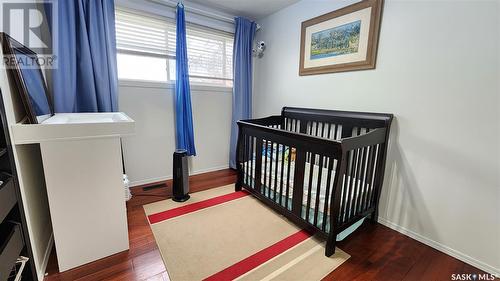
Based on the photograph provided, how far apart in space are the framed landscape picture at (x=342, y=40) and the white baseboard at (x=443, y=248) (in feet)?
4.64

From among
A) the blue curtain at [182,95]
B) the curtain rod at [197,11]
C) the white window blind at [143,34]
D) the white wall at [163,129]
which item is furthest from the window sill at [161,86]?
the curtain rod at [197,11]

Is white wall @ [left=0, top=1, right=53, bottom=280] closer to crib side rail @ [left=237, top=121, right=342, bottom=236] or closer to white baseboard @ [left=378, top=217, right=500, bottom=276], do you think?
crib side rail @ [left=237, top=121, right=342, bottom=236]

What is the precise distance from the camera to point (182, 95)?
8.61 ft

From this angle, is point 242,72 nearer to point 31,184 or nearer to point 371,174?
point 371,174

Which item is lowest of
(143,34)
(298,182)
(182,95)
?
(298,182)

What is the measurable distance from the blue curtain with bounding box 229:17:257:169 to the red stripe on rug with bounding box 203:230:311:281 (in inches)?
69.0

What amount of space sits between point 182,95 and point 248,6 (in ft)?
4.54

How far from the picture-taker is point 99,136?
133 cm

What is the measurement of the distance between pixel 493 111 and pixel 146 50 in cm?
305

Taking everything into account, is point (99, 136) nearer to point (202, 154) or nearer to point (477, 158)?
point (202, 154)

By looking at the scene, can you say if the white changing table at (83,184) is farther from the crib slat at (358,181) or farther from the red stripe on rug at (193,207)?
the crib slat at (358,181)

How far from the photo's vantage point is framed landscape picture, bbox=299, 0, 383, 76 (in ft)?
6.24

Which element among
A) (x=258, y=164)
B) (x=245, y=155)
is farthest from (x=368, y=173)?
(x=245, y=155)

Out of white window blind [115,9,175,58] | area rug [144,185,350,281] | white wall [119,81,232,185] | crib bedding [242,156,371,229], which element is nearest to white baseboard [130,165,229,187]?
white wall [119,81,232,185]
